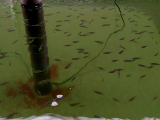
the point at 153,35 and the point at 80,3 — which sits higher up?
the point at 80,3

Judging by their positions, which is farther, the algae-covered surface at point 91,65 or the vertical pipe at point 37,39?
the algae-covered surface at point 91,65

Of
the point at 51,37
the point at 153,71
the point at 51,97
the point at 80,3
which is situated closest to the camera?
the point at 51,97

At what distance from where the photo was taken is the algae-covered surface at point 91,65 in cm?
231

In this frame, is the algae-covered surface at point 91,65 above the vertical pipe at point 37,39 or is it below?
below

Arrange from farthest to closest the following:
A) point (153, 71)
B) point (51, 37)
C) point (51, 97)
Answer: point (51, 37) < point (153, 71) < point (51, 97)

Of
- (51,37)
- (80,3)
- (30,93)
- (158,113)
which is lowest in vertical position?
(158,113)

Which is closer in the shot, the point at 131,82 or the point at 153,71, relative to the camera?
the point at 131,82

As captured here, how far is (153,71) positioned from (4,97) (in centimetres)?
254

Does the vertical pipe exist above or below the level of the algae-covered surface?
above

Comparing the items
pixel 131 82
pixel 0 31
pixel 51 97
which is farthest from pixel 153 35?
pixel 0 31

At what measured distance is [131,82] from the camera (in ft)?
8.95

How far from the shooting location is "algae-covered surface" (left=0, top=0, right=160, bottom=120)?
91.0 inches

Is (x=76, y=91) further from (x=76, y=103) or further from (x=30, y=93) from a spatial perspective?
(x=30, y=93)

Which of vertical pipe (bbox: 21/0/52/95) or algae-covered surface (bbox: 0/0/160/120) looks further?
algae-covered surface (bbox: 0/0/160/120)
